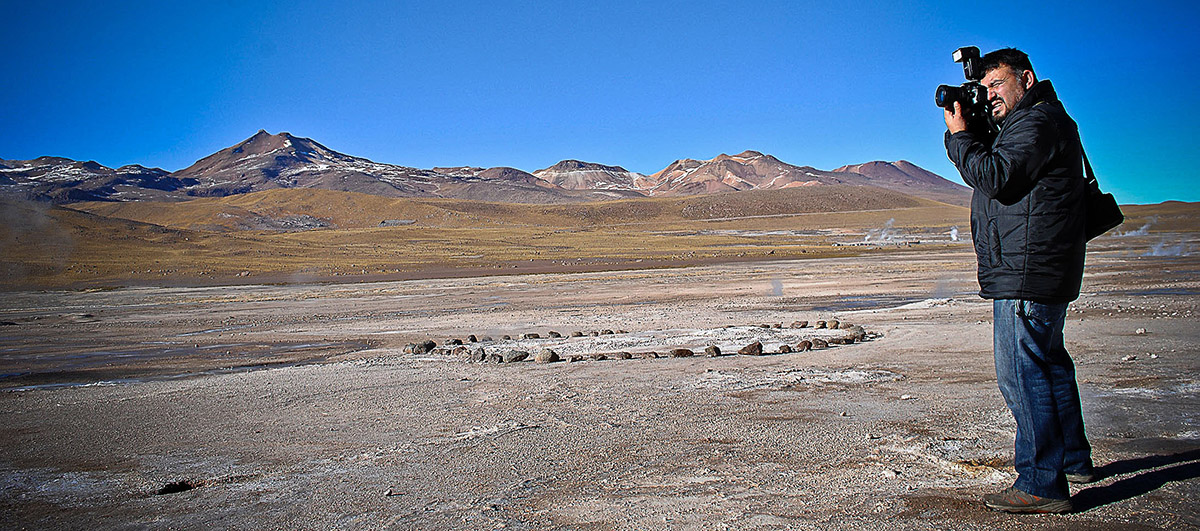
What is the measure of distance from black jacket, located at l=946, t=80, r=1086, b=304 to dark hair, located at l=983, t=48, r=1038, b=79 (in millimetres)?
327

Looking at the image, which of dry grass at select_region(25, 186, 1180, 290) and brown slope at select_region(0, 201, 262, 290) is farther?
dry grass at select_region(25, 186, 1180, 290)

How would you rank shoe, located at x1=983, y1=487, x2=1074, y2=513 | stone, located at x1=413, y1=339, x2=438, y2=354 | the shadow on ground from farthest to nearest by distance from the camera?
stone, located at x1=413, y1=339, x2=438, y2=354, the shadow on ground, shoe, located at x1=983, y1=487, x2=1074, y2=513

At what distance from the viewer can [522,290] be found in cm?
→ 3241

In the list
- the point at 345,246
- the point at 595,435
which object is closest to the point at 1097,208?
the point at 595,435

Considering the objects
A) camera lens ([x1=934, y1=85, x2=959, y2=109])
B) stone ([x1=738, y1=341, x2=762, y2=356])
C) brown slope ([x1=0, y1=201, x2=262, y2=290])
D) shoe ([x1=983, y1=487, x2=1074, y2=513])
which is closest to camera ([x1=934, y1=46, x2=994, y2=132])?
camera lens ([x1=934, y1=85, x2=959, y2=109])

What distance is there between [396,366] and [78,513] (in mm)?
6778

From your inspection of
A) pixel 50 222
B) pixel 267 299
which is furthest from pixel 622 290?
pixel 50 222

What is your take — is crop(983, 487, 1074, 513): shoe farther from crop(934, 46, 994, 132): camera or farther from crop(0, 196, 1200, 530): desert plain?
crop(934, 46, 994, 132): camera

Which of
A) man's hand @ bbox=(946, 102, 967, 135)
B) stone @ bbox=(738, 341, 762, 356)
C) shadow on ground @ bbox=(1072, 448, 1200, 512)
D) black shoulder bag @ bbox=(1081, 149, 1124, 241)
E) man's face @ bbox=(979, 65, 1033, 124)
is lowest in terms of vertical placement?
stone @ bbox=(738, 341, 762, 356)

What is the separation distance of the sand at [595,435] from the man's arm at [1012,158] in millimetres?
1631

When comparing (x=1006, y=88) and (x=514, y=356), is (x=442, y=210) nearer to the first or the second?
(x=514, y=356)

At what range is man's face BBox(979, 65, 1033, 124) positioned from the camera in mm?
4160

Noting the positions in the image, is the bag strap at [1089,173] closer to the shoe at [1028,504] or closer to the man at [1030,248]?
the man at [1030,248]

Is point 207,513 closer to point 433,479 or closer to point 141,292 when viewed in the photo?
point 433,479
